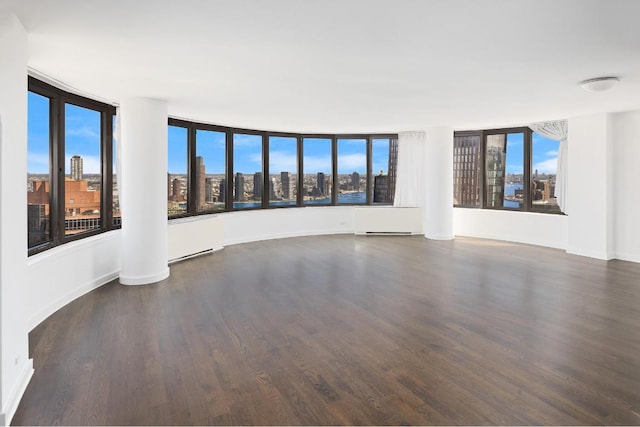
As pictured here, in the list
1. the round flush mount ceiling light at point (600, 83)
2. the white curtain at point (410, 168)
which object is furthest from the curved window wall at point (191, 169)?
the round flush mount ceiling light at point (600, 83)

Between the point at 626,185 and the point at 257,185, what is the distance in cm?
702

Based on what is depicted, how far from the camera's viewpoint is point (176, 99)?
5.35 m

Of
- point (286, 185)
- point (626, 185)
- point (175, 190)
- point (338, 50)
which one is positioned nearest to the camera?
point (338, 50)

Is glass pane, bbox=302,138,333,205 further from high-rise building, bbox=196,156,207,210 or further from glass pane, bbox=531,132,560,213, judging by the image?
glass pane, bbox=531,132,560,213

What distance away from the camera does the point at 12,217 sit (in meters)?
2.47

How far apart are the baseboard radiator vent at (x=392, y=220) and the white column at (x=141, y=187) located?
5350 millimetres

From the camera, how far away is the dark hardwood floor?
2.35m

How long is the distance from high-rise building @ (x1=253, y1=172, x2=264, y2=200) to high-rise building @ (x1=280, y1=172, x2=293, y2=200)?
594 mm

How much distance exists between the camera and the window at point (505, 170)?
8.15 metres

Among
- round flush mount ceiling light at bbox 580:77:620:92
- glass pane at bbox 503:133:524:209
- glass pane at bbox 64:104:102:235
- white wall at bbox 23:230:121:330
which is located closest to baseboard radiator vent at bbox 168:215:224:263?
white wall at bbox 23:230:121:330

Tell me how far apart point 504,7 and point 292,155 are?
23.6 feet

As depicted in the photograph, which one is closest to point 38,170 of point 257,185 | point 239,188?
point 239,188

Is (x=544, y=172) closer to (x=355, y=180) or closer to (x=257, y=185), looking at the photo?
(x=355, y=180)

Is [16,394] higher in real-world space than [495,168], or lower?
lower
